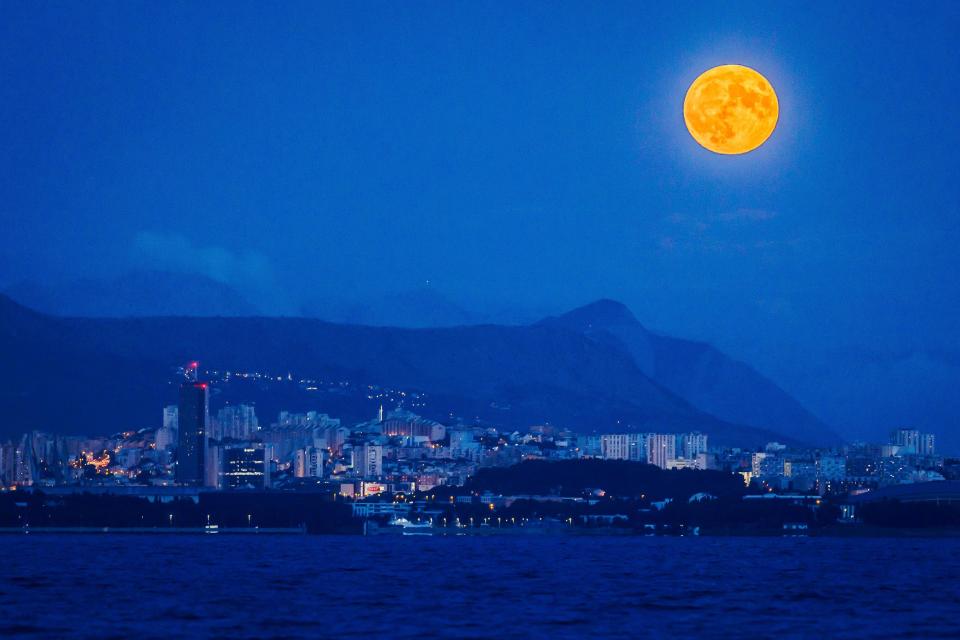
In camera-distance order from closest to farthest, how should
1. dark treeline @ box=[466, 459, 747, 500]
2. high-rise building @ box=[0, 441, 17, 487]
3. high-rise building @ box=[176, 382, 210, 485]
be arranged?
dark treeline @ box=[466, 459, 747, 500], high-rise building @ box=[0, 441, 17, 487], high-rise building @ box=[176, 382, 210, 485]

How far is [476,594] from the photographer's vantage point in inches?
2093

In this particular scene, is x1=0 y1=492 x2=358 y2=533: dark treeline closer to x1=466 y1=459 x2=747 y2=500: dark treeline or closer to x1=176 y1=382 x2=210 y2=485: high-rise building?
x1=466 y1=459 x2=747 y2=500: dark treeline

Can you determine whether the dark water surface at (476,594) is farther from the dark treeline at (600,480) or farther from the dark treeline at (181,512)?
the dark treeline at (600,480)

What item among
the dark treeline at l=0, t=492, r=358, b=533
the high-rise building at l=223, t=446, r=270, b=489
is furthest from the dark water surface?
the high-rise building at l=223, t=446, r=270, b=489

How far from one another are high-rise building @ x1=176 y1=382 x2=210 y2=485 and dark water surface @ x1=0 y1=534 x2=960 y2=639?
9656 cm

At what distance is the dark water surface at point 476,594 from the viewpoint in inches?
1647

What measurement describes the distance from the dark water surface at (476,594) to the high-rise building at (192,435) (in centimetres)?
9656

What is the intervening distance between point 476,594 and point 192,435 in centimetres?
13539

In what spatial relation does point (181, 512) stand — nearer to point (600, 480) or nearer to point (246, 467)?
point (600, 480)

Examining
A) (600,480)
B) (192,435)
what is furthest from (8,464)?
(600,480)

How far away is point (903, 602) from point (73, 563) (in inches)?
1380

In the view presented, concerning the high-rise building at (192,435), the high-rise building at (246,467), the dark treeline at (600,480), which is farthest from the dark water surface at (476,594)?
the high-rise building at (246,467)

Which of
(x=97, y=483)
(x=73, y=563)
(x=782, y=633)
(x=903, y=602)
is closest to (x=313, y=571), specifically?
(x=73, y=563)

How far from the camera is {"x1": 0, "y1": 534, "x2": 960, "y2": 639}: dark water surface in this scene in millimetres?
41844
